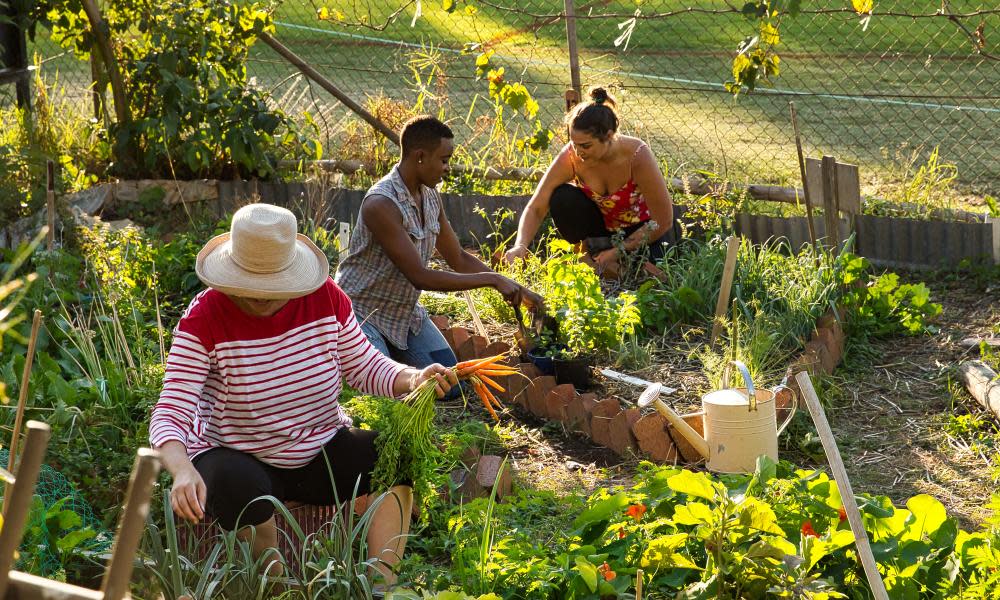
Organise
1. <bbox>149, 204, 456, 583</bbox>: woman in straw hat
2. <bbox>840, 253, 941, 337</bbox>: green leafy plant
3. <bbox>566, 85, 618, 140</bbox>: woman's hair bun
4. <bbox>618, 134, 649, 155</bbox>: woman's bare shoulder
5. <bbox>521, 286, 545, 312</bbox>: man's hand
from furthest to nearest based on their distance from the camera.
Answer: <bbox>618, 134, 649, 155</bbox>: woman's bare shoulder < <bbox>566, 85, 618, 140</bbox>: woman's hair bun < <bbox>840, 253, 941, 337</bbox>: green leafy plant < <bbox>521, 286, 545, 312</bbox>: man's hand < <bbox>149, 204, 456, 583</bbox>: woman in straw hat

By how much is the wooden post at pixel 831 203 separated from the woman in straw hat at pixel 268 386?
8.59ft

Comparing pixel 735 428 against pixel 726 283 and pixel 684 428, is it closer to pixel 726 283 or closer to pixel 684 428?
pixel 684 428

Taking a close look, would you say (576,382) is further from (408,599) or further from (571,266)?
(408,599)

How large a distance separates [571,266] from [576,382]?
0.47 metres

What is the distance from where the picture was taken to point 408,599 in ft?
7.61

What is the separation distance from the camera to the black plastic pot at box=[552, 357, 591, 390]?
4.23m

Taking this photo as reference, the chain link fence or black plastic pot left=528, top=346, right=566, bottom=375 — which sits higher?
the chain link fence

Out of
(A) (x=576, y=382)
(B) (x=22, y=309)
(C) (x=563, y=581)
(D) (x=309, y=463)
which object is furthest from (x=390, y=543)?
(B) (x=22, y=309)

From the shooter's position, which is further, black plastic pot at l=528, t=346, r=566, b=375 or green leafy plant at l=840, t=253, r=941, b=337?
green leafy plant at l=840, t=253, r=941, b=337

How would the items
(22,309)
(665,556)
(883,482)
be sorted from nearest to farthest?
(665,556) → (883,482) → (22,309)

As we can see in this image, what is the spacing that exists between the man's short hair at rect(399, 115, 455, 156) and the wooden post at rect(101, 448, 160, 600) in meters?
2.94

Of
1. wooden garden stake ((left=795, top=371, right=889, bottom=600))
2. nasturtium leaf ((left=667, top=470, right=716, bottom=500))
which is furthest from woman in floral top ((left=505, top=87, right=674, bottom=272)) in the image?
wooden garden stake ((left=795, top=371, right=889, bottom=600))

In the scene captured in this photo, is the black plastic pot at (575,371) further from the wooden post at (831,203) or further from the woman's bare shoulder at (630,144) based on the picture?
the wooden post at (831,203)

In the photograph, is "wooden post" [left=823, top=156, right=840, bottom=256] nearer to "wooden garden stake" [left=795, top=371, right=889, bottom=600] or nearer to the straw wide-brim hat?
the straw wide-brim hat
